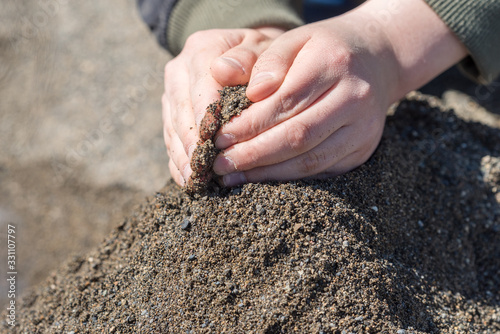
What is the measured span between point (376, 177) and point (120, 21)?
2532 millimetres

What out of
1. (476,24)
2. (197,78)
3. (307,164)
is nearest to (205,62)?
(197,78)

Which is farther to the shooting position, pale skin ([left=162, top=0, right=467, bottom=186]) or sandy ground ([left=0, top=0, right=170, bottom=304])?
sandy ground ([left=0, top=0, right=170, bottom=304])

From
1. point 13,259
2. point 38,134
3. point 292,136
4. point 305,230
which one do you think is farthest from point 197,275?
point 38,134

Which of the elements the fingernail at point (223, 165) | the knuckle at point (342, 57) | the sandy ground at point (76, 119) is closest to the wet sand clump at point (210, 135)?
the fingernail at point (223, 165)

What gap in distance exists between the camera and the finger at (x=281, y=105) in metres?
1.20

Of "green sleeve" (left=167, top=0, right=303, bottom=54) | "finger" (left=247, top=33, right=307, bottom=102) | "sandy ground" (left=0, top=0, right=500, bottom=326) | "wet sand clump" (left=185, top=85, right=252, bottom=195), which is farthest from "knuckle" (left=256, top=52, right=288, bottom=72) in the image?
"sandy ground" (left=0, top=0, right=500, bottom=326)

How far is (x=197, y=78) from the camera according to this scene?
1382 mm

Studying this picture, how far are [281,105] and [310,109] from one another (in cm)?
8

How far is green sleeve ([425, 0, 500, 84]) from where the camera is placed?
5.01 ft

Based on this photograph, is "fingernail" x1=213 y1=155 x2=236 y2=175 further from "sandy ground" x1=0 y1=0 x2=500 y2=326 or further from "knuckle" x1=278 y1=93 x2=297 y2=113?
"sandy ground" x1=0 y1=0 x2=500 y2=326

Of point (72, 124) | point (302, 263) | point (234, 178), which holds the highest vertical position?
point (234, 178)

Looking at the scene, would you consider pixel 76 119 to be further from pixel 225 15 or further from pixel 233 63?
pixel 233 63

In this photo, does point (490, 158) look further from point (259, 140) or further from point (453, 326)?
point (259, 140)

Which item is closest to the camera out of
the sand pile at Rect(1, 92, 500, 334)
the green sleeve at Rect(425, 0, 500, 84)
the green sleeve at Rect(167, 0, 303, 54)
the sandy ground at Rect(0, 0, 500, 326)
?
the sand pile at Rect(1, 92, 500, 334)
